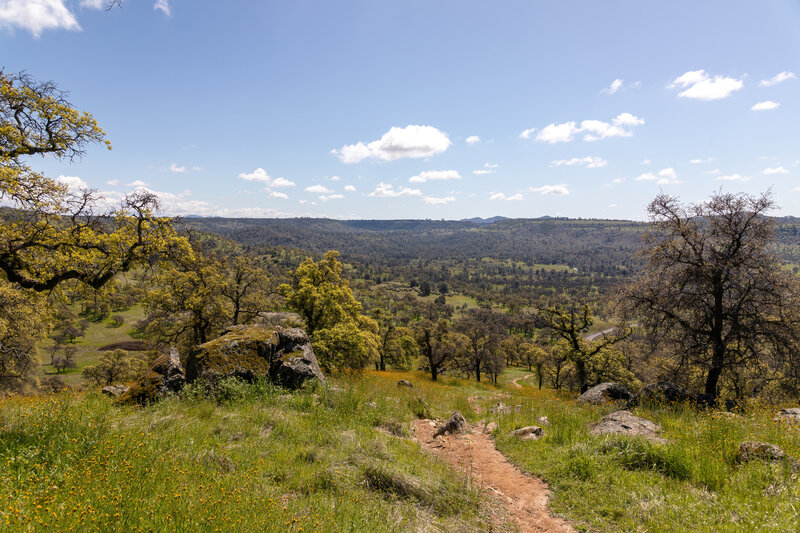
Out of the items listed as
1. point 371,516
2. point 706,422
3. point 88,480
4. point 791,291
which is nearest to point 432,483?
point 371,516

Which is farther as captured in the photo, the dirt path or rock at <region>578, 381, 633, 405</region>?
rock at <region>578, 381, 633, 405</region>

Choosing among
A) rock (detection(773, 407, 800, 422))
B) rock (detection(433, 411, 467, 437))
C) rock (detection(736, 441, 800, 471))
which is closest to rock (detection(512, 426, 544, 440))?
rock (detection(433, 411, 467, 437))

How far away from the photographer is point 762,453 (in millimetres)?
6395

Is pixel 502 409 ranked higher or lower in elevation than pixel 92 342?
higher

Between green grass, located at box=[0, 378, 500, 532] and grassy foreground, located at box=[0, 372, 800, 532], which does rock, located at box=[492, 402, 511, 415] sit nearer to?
grassy foreground, located at box=[0, 372, 800, 532]

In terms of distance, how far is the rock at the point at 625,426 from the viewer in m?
8.48

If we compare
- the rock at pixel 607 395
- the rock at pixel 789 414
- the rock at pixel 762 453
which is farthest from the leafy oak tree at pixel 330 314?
the rock at pixel 789 414

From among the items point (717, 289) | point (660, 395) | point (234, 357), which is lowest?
point (660, 395)

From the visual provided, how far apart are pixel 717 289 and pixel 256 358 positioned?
62.7 ft

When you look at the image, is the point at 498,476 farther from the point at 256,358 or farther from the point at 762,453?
the point at 256,358

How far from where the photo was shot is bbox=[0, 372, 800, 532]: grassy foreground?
4.31 m

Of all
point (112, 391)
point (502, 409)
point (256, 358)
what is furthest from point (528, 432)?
point (112, 391)

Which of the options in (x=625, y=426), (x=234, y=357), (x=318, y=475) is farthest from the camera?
(x=234, y=357)

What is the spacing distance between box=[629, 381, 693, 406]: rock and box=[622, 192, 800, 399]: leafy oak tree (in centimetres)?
161
